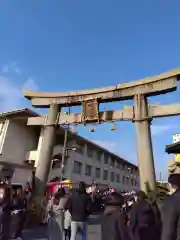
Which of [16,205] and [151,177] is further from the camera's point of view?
[151,177]

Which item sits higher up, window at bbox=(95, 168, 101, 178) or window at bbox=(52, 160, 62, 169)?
window at bbox=(95, 168, 101, 178)

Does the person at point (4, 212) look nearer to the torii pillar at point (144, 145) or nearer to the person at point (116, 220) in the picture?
the person at point (116, 220)

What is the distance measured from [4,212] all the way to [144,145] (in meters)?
7.62

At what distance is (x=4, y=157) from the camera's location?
22000 mm

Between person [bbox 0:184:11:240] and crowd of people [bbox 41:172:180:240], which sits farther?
person [bbox 0:184:11:240]

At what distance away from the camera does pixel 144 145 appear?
504 inches

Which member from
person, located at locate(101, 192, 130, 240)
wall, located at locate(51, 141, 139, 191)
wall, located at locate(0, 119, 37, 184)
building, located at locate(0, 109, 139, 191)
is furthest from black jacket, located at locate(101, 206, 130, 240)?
wall, located at locate(51, 141, 139, 191)

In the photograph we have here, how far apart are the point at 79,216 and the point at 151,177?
616 centimetres

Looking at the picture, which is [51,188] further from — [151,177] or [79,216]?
[79,216]

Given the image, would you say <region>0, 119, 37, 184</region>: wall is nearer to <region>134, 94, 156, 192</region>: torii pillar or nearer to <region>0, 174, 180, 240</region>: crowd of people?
<region>134, 94, 156, 192</region>: torii pillar

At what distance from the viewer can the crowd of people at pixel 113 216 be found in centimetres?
267

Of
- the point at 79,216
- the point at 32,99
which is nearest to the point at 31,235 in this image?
the point at 79,216

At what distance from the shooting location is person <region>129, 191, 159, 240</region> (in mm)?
5371

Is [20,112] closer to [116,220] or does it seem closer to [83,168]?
[83,168]
